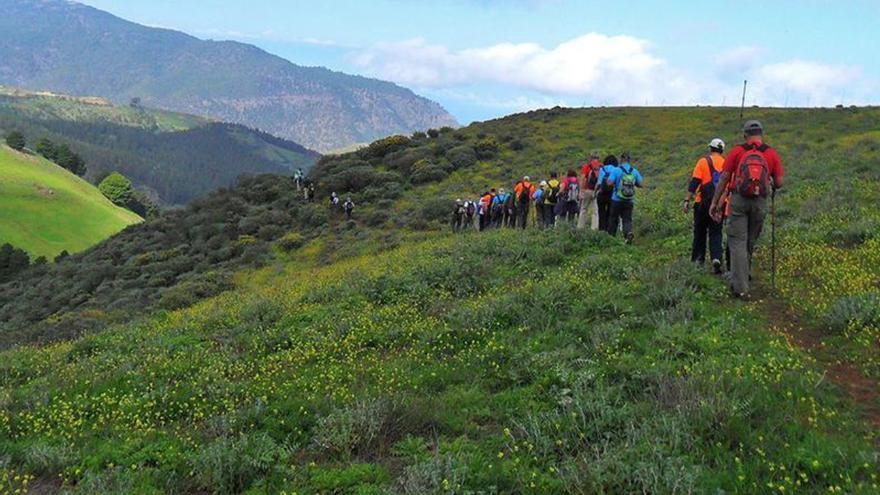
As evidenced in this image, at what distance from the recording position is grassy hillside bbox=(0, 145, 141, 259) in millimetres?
98812

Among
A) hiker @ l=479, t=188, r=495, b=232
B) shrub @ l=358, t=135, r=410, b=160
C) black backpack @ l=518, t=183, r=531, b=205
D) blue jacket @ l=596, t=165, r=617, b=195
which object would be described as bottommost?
hiker @ l=479, t=188, r=495, b=232

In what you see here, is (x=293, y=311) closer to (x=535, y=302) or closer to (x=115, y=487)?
(x=535, y=302)

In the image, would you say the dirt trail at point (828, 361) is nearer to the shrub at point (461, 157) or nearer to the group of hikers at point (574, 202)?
the group of hikers at point (574, 202)

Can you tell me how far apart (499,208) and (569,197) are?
235 inches

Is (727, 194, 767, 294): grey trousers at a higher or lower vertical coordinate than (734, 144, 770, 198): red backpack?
lower

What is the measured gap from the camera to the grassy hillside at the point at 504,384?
4.68 meters

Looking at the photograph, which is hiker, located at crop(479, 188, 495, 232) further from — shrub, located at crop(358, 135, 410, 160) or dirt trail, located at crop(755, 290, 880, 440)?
shrub, located at crop(358, 135, 410, 160)

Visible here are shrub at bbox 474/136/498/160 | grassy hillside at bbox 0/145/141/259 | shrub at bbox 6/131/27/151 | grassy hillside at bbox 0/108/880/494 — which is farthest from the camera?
shrub at bbox 6/131/27/151

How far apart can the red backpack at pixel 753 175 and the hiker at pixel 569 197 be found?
30.3 feet

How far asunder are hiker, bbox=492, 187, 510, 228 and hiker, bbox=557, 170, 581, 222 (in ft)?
15.7

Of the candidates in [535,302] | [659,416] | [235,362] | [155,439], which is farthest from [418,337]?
[659,416]

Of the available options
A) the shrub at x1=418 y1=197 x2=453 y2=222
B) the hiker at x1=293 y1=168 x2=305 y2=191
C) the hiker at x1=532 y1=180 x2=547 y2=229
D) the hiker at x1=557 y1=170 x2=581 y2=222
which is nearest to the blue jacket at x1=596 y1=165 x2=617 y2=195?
the hiker at x1=557 y1=170 x2=581 y2=222

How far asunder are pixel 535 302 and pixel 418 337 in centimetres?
183

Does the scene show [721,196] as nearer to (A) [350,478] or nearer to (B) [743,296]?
(B) [743,296]
